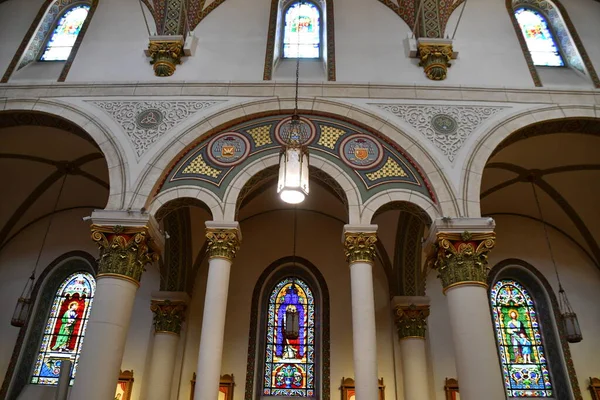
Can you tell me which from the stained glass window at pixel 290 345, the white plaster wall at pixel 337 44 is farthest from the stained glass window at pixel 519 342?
the white plaster wall at pixel 337 44

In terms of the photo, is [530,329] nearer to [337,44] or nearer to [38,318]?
[337,44]

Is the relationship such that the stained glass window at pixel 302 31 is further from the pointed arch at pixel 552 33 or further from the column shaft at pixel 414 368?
the column shaft at pixel 414 368

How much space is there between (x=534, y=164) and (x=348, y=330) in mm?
5495

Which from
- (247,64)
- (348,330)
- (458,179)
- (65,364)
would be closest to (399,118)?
(458,179)

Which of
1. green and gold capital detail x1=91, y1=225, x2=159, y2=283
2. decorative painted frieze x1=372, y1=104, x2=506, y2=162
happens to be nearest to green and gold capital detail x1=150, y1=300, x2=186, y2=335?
green and gold capital detail x1=91, y1=225, x2=159, y2=283

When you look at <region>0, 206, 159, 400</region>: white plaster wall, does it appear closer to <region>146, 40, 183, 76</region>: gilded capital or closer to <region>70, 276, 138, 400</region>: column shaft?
<region>70, 276, 138, 400</region>: column shaft

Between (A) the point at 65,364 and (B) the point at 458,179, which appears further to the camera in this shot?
(B) the point at 458,179

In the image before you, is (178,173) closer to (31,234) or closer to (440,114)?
(440,114)

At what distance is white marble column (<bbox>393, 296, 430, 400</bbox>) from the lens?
1002cm

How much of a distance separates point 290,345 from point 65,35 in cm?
840

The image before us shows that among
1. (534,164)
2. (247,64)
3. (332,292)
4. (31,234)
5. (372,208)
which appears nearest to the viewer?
(372,208)

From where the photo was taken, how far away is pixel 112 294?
763 cm

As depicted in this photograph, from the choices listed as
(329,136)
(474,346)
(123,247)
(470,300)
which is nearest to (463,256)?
(470,300)

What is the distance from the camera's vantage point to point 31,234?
12656 mm
